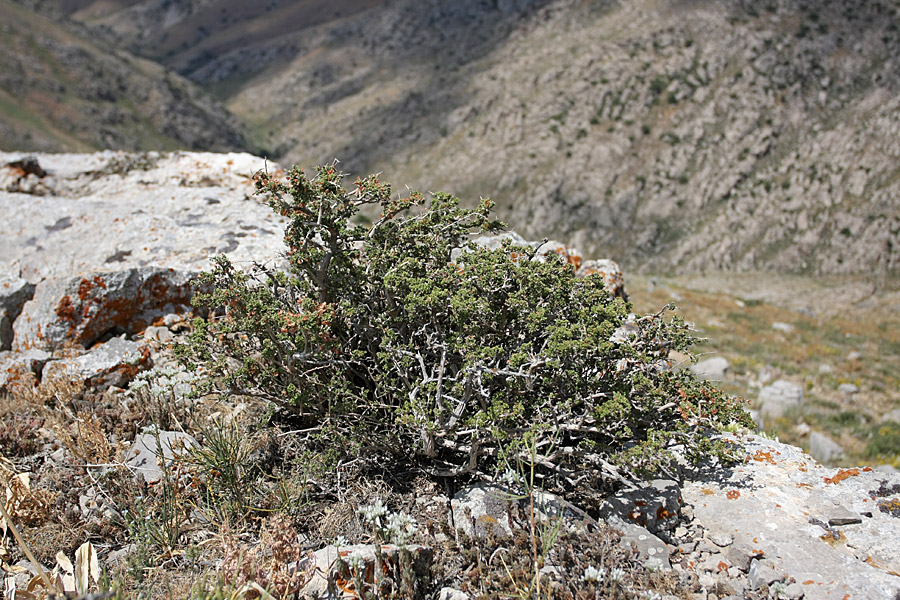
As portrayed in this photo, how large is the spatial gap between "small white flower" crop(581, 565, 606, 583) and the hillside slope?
74.1 m

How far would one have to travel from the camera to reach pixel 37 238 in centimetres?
646

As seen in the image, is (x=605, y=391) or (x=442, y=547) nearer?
(x=442, y=547)

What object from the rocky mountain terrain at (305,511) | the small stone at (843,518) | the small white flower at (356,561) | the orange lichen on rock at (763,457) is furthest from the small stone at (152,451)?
the small stone at (843,518)

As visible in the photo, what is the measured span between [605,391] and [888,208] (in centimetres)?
5050

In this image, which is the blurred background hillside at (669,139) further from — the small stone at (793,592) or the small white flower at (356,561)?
the small white flower at (356,561)

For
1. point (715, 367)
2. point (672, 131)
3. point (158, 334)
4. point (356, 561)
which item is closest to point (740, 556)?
point (356, 561)

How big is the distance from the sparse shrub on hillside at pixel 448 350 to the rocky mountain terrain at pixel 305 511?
0.31m

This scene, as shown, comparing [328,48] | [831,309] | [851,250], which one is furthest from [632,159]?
[328,48]

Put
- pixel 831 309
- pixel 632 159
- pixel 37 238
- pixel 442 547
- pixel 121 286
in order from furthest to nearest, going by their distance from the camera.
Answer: pixel 632 159 < pixel 831 309 < pixel 37 238 < pixel 121 286 < pixel 442 547

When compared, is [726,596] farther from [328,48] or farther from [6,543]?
[328,48]

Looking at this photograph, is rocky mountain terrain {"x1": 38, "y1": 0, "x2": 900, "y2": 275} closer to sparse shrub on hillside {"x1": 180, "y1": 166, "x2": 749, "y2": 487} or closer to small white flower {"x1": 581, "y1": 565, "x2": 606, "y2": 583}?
sparse shrub on hillside {"x1": 180, "y1": 166, "x2": 749, "y2": 487}

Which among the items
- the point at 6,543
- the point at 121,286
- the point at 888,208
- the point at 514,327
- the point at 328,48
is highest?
the point at 328,48

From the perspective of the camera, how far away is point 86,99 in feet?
271

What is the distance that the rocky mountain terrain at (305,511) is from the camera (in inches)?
117
